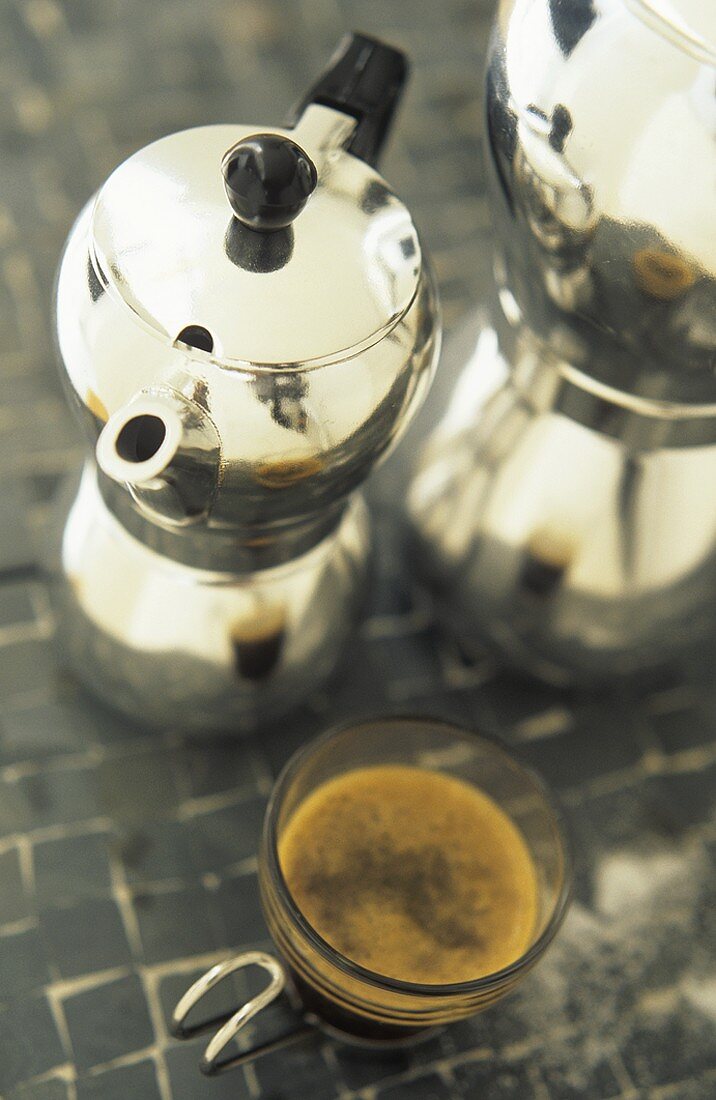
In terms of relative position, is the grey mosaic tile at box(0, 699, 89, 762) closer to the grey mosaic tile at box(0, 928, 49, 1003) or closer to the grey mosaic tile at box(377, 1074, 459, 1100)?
the grey mosaic tile at box(0, 928, 49, 1003)

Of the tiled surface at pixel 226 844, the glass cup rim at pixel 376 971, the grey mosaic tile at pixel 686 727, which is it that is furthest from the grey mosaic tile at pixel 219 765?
the grey mosaic tile at pixel 686 727

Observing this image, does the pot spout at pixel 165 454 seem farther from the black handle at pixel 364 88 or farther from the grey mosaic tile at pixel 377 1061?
the grey mosaic tile at pixel 377 1061

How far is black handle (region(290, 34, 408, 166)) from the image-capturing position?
48 centimetres

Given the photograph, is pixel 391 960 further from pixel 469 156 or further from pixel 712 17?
pixel 469 156

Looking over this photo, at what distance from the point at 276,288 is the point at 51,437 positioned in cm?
32

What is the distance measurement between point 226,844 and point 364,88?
37 cm

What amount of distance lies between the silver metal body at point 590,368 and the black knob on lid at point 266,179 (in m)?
0.11

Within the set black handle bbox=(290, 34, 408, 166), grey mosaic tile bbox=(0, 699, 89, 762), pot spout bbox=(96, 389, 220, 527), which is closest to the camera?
pot spout bbox=(96, 389, 220, 527)

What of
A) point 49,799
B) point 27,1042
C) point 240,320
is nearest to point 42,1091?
point 27,1042

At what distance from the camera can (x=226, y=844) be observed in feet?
1.89

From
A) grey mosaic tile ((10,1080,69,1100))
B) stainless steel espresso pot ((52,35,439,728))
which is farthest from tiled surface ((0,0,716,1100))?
stainless steel espresso pot ((52,35,439,728))

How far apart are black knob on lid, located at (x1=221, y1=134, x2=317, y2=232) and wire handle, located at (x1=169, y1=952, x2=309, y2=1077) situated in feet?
0.95

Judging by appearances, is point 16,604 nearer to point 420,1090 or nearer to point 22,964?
point 22,964

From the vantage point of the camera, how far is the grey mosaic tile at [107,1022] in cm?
51
